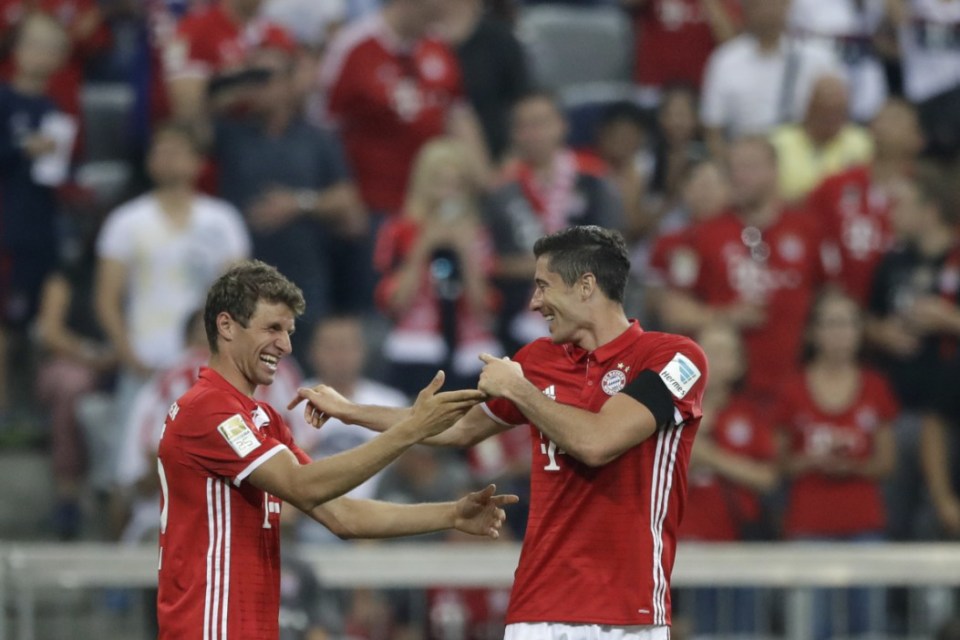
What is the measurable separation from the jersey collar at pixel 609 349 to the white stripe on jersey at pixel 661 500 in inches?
13.3

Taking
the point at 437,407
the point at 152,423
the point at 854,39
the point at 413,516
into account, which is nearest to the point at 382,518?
the point at 413,516

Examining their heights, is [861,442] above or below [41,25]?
below

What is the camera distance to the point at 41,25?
39.4 feet

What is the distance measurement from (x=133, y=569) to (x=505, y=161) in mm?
4922

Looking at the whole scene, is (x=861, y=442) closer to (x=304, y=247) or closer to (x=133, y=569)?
(x=304, y=247)

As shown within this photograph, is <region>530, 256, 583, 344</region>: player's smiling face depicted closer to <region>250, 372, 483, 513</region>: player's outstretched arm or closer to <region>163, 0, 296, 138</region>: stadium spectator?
<region>250, 372, 483, 513</region>: player's outstretched arm

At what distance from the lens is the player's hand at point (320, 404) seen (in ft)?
21.5

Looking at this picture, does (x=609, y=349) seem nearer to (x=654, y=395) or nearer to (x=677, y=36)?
(x=654, y=395)

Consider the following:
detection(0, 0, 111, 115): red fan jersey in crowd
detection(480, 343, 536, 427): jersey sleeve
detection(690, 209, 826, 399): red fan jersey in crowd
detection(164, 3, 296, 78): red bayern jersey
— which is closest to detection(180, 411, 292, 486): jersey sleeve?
detection(480, 343, 536, 427): jersey sleeve

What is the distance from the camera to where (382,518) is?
6508 mm

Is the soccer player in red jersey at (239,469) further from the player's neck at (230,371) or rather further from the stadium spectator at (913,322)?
the stadium spectator at (913,322)

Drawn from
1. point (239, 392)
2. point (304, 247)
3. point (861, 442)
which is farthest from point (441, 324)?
point (239, 392)

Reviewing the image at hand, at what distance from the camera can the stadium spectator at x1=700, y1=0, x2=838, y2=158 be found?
523 inches

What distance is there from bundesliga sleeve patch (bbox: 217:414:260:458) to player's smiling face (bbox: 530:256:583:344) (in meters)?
1.12
